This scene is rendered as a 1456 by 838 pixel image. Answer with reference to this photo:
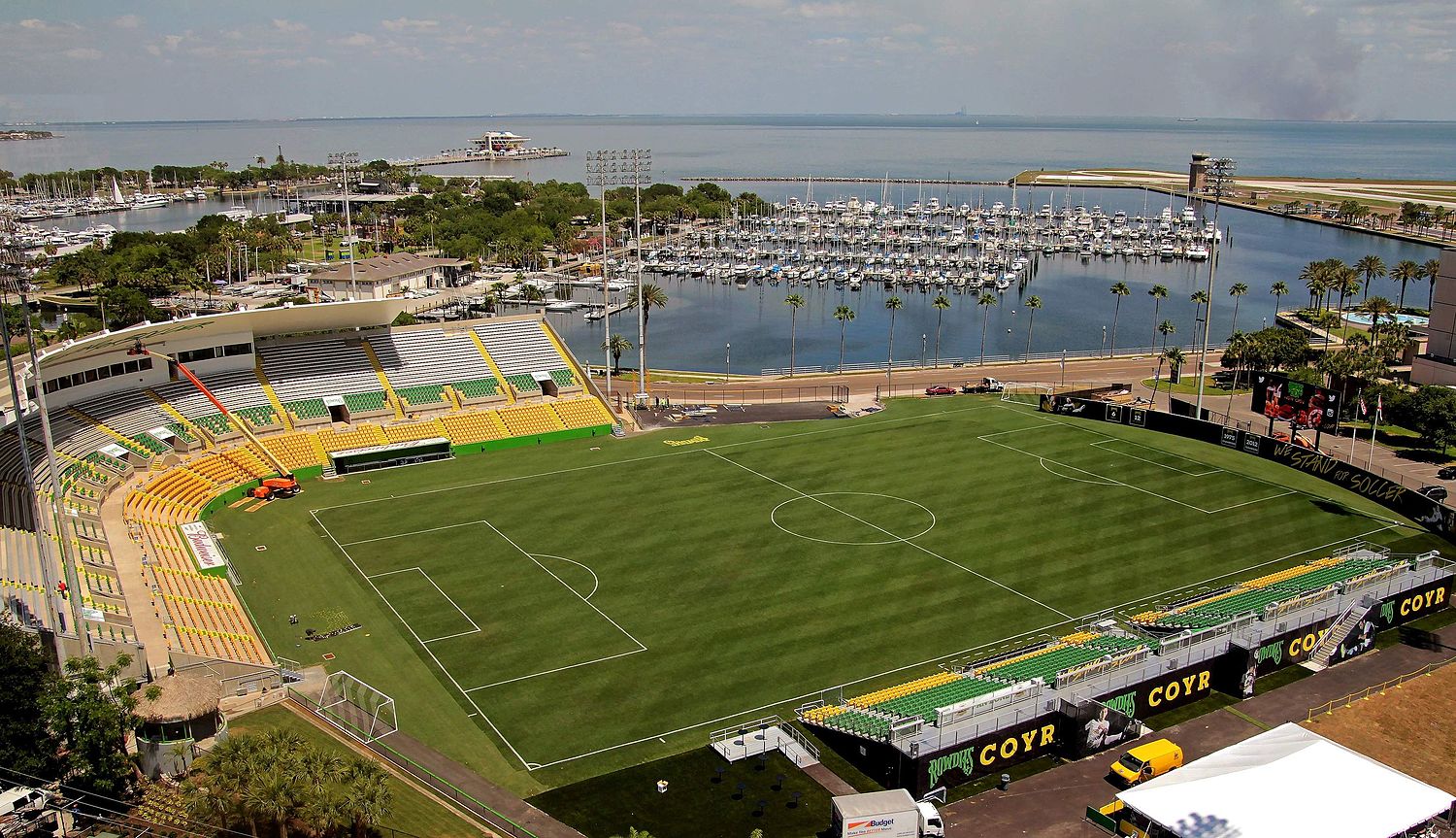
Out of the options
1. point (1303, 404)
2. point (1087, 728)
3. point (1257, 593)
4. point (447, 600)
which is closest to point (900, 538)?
point (1257, 593)

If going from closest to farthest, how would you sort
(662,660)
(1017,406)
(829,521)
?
(662,660) → (829,521) → (1017,406)

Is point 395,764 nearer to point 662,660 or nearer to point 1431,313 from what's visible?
point 662,660

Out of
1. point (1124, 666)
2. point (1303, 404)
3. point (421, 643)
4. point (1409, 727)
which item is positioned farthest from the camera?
point (1303, 404)

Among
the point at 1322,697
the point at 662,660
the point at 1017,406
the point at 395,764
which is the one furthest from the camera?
the point at 1017,406

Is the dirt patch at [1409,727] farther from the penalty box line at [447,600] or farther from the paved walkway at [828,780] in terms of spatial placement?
the penalty box line at [447,600]

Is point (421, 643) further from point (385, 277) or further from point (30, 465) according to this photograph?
point (385, 277)

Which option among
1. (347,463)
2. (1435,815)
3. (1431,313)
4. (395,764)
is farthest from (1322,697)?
(1431,313)

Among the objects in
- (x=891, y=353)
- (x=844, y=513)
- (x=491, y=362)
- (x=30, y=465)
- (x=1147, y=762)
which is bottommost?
(x=1147, y=762)
